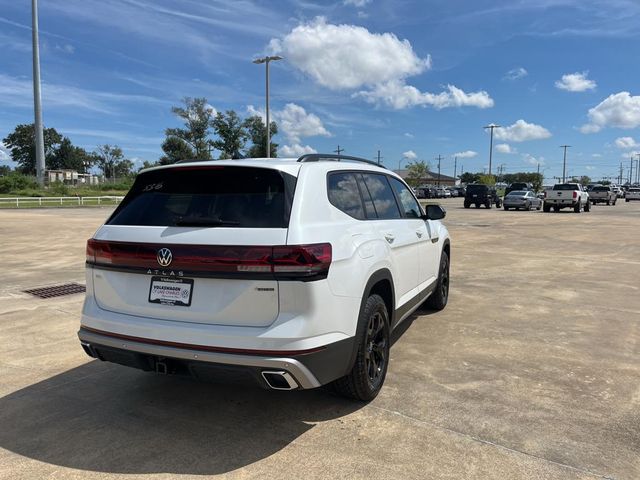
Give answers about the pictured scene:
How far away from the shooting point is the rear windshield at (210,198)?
318 centimetres

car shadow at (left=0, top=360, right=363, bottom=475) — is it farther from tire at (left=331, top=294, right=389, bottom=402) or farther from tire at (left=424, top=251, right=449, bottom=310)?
tire at (left=424, top=251, right=449, bottom=310)

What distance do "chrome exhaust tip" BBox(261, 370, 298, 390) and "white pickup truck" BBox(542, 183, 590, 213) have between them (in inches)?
1306

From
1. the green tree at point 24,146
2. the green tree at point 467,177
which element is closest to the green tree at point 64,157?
the green tree at point 24,146

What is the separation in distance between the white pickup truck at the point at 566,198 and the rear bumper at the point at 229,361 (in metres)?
32.7

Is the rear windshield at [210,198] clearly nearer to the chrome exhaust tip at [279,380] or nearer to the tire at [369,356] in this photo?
the chrome exhaust tip at [279,380]

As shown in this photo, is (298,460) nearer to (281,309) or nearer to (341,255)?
(281,309)

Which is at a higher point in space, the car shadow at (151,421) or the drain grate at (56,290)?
the drain grate at (56,290)

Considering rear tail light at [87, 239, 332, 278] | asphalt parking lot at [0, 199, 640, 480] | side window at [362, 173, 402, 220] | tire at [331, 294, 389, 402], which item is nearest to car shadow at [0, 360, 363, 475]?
asphalt parking lot at [0, 199, 640, 480]

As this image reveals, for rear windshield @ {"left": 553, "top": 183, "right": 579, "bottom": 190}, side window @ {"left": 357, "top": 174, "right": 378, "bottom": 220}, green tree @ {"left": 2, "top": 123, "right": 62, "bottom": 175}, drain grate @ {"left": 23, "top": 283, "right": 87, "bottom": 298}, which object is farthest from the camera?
green tree @ {"left": 2, "top": 123, "right": 62, "bottom": 175}

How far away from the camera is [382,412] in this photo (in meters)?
3.68

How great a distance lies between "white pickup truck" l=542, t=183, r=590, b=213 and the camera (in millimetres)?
32000

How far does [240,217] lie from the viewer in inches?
125

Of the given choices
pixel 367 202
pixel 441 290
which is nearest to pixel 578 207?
pixel 441 290

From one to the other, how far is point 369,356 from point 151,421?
1601 millimetres
